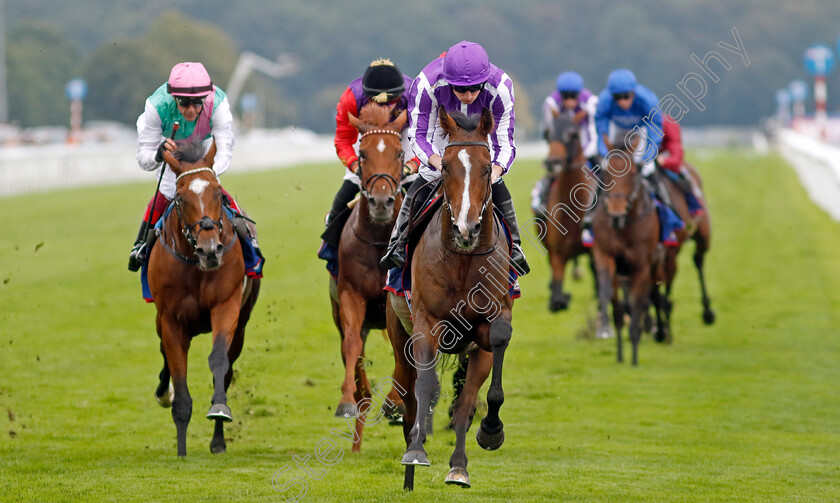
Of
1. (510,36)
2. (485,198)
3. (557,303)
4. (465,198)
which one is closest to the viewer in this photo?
(465,198)

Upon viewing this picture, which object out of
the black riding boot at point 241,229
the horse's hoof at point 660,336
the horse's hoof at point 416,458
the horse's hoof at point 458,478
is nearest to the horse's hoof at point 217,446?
the black riding boot at point 241,229

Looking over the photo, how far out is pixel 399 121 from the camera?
793 cm

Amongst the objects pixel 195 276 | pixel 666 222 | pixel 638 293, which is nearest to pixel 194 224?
pixel 195 276

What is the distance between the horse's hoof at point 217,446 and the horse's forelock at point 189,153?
182 cm

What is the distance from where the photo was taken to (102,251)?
60.4 ft

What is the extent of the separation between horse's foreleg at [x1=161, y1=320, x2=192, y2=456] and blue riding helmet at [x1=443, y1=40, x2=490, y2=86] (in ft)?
8.15

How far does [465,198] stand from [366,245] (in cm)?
234

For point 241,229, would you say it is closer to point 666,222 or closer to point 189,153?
point 189,153

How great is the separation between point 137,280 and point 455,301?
35.8ft

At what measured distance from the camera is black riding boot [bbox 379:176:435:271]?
6.63 metres

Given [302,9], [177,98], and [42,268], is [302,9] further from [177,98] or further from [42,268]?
[177,98]

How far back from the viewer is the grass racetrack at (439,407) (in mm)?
6871

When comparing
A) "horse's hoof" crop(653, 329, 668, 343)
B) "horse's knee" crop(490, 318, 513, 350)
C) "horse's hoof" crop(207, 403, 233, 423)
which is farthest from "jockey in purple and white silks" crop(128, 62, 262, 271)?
"horse's hoof" crop(653, 329, 668, 343)

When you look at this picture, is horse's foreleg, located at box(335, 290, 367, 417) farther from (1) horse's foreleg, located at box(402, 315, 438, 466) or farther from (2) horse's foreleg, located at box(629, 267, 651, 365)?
(2) horse's foreleg, located at box(629, 267, 651, 365)
